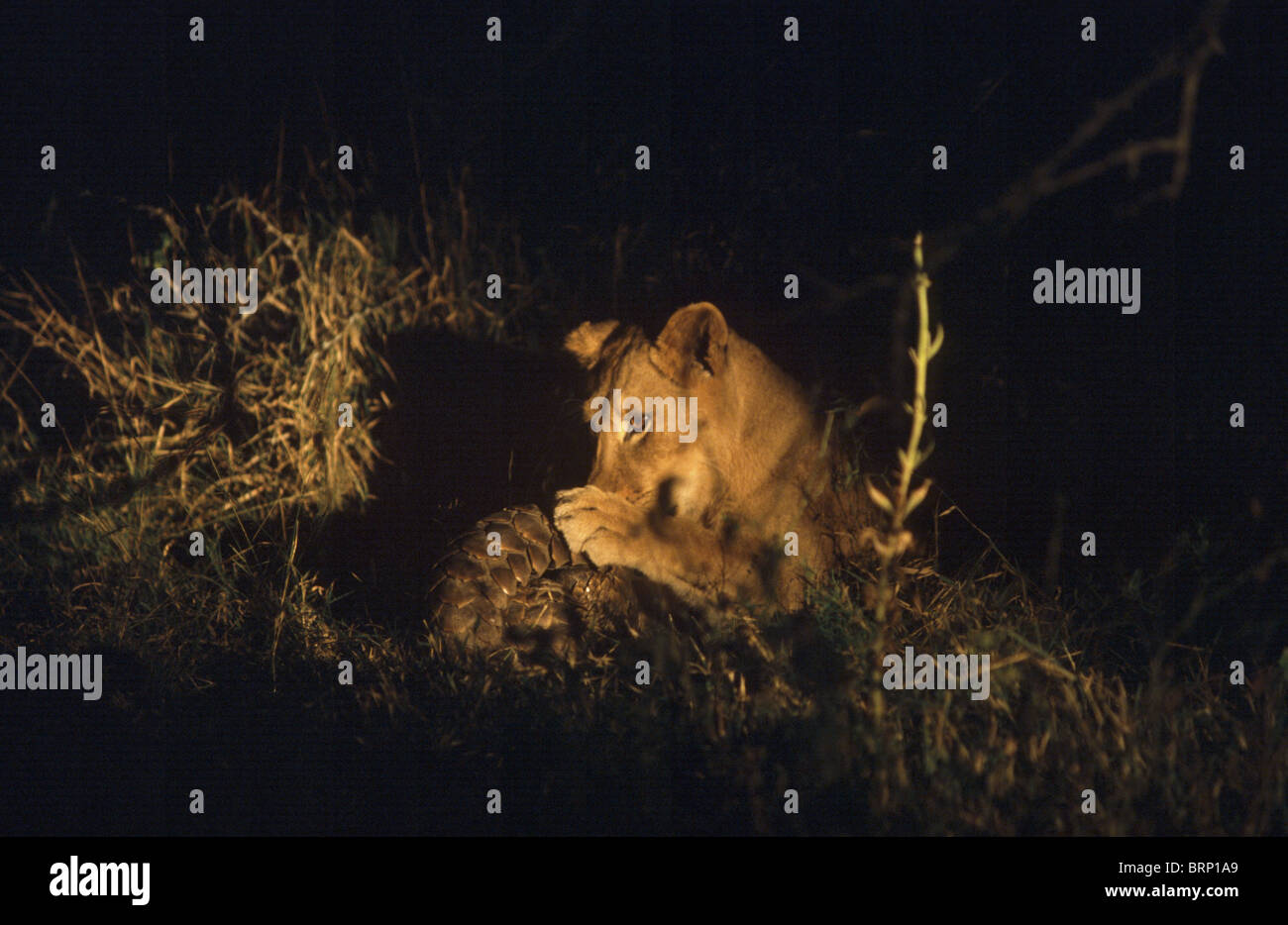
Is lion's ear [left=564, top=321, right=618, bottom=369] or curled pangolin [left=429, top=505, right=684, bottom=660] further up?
lion's ear [left=564, top=321, right=618, bottom=369]

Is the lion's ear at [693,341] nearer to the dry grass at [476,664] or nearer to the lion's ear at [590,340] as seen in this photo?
the lion's ear at [590,340]

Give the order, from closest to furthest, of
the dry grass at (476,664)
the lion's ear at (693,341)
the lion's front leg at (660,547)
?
the dry grass at (476,664)
the lion's front leg at (660,547)
the lion's ear at (693,341)

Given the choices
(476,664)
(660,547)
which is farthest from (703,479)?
(476,664)

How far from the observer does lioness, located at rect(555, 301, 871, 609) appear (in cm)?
538

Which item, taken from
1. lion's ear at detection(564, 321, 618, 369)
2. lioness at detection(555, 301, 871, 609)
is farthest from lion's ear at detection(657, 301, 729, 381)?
lion's ear at detection(564, 321, 618, 369)

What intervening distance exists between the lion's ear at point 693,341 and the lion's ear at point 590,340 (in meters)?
0.52

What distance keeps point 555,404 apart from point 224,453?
68.1 inches

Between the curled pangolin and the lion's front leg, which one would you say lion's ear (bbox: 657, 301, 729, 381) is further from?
the curled pangolin

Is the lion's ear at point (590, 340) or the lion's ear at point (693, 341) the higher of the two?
the lion's ear at point (590, 340)

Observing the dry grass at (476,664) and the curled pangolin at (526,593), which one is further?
the curled pangolin at (526,593)


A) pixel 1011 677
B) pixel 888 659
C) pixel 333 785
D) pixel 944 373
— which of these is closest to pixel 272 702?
pixel 333 785

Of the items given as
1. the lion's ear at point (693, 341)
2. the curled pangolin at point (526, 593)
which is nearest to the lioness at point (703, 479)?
the lion's ear at point (693, 341)

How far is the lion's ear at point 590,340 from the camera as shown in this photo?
5996mm

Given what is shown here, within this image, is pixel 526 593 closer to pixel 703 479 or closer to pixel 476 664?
pixel 476 664
